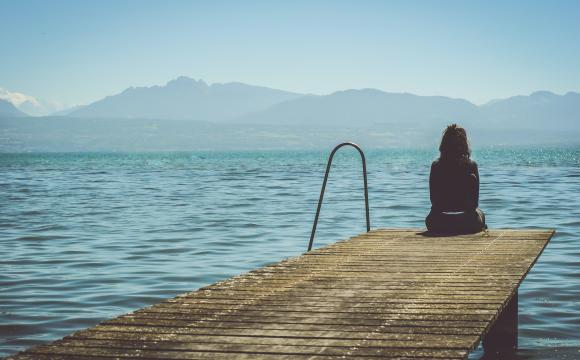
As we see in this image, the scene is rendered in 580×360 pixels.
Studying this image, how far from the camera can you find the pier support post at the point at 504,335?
8695 mm

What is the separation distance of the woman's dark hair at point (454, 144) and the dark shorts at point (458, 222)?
3.22 feet

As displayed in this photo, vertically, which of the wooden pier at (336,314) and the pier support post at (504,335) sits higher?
the wooden pier at (336,314)

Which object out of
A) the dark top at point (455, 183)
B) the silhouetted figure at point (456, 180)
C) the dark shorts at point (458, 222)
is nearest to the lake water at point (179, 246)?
the dark shorts at point (458, 222)

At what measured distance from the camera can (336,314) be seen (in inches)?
230

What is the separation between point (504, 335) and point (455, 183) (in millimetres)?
2481

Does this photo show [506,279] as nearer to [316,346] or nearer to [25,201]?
[316,346]

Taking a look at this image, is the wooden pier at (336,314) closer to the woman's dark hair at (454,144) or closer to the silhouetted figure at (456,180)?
the silhouetted figure at (456,180)

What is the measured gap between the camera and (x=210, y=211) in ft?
81.5

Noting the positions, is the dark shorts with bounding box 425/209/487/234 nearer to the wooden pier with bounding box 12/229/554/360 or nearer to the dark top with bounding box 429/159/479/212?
the dark top with bounding box 429/159/479/212

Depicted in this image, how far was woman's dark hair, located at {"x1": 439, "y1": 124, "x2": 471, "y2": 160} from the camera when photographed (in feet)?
34.2

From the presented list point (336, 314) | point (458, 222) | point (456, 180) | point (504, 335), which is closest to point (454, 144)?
point (456, 180)

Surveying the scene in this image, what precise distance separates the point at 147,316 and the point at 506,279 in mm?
3449

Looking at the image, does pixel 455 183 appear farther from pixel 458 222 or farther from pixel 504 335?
pixel 504 335

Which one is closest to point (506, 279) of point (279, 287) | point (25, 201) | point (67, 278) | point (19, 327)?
point (279, 287)
